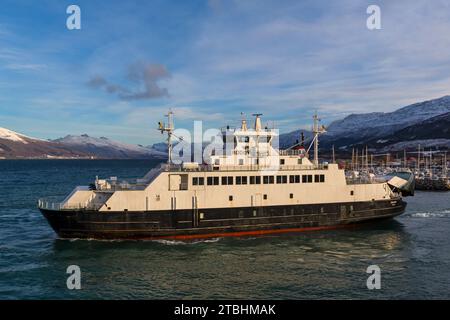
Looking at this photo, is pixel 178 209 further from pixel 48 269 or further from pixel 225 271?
pixel 48 269

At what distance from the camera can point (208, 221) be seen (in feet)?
98.7

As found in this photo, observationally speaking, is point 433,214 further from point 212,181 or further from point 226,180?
point 212,181

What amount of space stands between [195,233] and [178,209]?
7.88ft

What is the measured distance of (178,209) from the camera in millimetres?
29625

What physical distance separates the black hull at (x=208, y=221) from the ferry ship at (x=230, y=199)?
7cm

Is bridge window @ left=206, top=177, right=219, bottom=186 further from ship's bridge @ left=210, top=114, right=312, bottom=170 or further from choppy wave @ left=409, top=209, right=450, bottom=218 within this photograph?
choppy wave @ left=409, top=209, right=450, bottom=218

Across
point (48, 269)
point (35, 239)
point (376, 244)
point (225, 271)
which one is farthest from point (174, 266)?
point (376, 244)

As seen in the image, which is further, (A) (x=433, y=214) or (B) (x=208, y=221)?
(A) (x=433, y=214)

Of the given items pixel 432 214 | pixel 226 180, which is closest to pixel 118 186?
pixel 226 180

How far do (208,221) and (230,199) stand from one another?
2588 mm

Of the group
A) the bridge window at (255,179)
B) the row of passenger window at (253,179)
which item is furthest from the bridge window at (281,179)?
the bridge window at (255,179)

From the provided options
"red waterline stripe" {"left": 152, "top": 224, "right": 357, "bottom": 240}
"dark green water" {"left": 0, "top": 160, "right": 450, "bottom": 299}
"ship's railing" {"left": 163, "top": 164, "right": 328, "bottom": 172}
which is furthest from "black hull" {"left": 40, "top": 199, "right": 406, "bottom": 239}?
"ship's railing" {"left": 163, "top": 164, "right": 328, "bottom": 172}

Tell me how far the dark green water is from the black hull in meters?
0.85

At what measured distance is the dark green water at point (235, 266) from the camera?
20141 millimetres
